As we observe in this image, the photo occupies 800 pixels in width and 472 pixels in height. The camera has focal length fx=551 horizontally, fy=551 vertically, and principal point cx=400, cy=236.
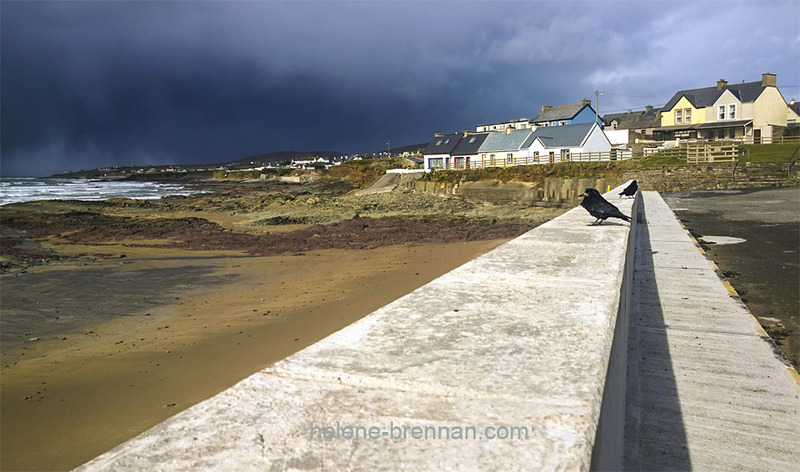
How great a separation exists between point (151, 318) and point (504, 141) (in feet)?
169

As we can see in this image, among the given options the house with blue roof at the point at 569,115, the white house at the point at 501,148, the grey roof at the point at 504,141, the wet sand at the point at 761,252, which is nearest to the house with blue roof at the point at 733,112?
the house with blue roof at the point at 569,115

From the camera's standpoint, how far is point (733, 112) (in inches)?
2053

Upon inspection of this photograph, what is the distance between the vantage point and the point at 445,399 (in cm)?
178

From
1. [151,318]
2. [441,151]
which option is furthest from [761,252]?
[441,151]

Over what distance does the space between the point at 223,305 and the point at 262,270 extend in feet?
13.8

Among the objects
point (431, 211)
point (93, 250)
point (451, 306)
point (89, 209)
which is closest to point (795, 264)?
point (451, 306)

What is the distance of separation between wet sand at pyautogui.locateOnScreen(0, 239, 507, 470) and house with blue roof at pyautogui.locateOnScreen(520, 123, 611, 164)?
1448 inches

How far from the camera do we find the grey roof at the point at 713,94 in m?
51.3

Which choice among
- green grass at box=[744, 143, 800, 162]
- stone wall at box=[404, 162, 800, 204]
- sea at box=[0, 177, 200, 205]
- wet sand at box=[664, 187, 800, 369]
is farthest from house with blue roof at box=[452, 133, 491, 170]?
wet sand at box=[664, 187, 800, 369]

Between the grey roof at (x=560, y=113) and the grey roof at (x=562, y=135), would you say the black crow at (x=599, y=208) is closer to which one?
the grey roof at (x=562, y=135)

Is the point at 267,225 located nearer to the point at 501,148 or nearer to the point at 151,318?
the point at 151,318

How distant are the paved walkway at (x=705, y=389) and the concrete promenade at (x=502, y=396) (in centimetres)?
1

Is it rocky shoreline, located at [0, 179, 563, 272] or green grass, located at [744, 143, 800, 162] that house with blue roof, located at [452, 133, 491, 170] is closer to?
rocky shoreline, located at [0, 179, 563, 272]

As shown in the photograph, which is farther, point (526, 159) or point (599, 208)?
point (526, 159)
